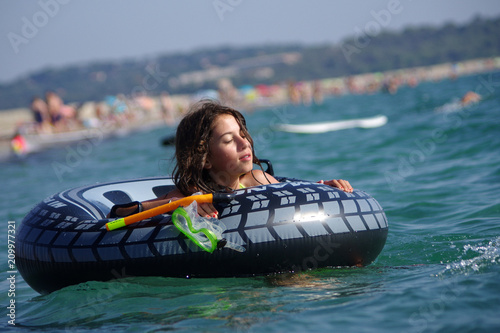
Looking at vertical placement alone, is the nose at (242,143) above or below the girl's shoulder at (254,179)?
above

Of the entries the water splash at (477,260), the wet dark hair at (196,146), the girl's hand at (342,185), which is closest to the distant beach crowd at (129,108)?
the wet dark hair at (196,146)

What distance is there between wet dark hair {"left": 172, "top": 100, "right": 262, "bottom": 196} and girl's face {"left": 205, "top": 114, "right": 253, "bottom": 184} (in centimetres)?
3

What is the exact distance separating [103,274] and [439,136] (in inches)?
302

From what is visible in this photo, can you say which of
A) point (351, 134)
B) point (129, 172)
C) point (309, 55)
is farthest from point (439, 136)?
point (309, 55)

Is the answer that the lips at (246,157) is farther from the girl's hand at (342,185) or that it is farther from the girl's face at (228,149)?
the girl's hand at (342,185)

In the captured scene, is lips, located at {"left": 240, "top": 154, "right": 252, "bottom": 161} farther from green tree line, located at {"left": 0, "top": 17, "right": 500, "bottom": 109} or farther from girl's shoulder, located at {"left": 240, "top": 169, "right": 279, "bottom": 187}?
green tree line, located at {"left": 0, "top": 17, "right": 500, "bottom": 109}

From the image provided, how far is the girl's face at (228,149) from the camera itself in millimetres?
3221

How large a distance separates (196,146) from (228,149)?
0.58ft

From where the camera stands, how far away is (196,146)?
3.21m

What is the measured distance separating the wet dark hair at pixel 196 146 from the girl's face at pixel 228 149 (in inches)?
1.2

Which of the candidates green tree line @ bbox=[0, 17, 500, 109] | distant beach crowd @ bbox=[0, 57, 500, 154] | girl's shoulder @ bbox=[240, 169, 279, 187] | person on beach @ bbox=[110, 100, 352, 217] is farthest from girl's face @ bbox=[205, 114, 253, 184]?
green tree line @ bbox=[0, 17, 500, 109]

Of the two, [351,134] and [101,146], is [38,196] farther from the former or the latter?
[101,146]

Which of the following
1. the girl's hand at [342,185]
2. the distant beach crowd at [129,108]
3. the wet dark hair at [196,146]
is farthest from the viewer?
the distant beach crowd at [129,108]

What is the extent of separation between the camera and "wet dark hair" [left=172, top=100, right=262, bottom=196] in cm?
321
